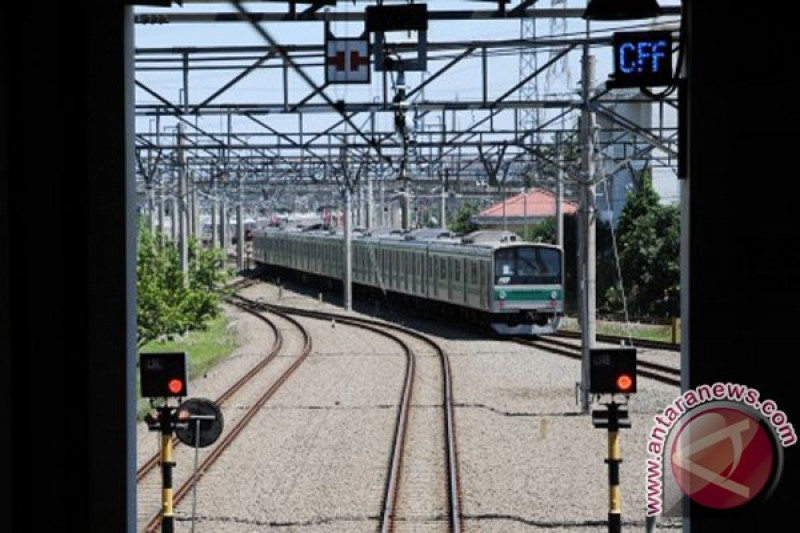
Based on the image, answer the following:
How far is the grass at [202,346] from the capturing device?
21788 millimetres

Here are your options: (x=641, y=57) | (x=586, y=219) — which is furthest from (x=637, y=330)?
(x=641, y=57)

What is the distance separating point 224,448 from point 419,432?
2343 millimetres

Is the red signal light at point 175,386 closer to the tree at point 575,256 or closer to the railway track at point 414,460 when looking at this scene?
the railway track at point 414,460

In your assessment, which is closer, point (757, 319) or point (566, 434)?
point (757, 319)

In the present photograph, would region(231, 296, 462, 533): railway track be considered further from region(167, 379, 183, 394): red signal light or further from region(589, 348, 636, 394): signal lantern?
region(167, 379, 183, 394): red signal light

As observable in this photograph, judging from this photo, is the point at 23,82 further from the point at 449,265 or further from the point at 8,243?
the point at 449,265

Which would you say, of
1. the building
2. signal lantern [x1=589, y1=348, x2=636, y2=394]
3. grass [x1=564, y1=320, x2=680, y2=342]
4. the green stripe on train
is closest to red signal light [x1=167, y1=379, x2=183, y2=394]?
signal lantern [x1=589, y1=348, x2=636, y2=394]

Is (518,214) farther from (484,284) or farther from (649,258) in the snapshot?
(484,284)

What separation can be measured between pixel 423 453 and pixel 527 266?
12.5 m

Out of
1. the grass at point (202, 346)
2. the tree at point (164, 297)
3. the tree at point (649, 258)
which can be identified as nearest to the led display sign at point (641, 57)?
the grass at point (202, 346)

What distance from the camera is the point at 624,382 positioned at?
733 cm

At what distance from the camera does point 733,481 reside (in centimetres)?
555

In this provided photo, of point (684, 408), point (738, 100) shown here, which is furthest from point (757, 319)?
point (738, 100)

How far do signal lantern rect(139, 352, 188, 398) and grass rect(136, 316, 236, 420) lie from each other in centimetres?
1333
